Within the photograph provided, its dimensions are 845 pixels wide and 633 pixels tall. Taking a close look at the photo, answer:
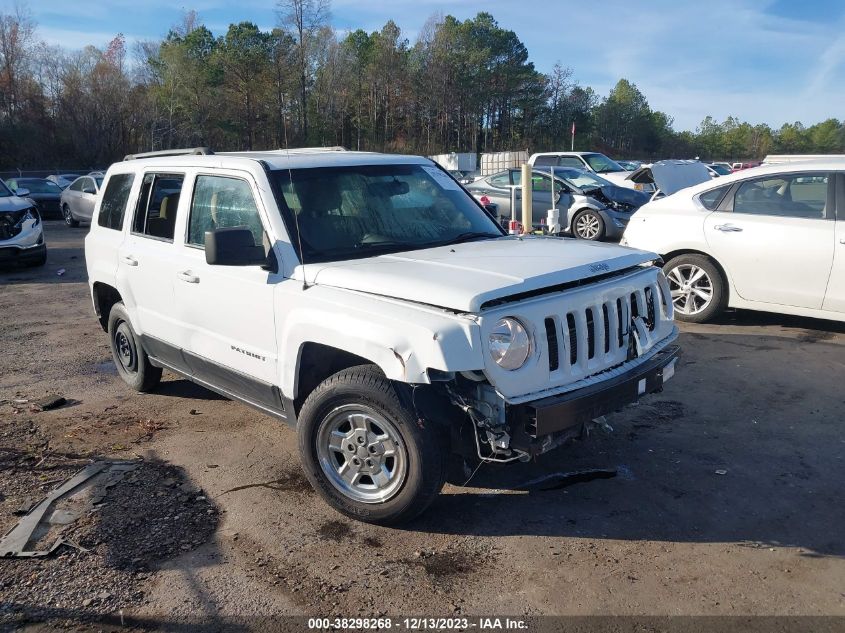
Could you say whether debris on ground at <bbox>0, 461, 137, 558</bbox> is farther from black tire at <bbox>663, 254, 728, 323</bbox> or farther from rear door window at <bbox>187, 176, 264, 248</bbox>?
black tire at <bbox>663, 254, 728, 323</bbox>

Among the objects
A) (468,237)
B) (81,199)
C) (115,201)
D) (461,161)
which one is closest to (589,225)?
(468,237)

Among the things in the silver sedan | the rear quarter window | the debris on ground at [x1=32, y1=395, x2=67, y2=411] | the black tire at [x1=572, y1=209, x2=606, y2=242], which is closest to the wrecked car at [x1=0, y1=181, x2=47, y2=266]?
the silver sedan

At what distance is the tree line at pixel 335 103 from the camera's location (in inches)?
2032

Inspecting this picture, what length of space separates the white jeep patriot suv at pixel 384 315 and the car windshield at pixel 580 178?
34.7 ft

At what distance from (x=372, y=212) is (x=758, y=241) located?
15.0 ft

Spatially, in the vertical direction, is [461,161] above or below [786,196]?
above

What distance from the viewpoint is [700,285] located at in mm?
7832

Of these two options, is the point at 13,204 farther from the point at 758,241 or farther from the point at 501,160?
the point at 501,160

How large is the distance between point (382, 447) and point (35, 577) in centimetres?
177

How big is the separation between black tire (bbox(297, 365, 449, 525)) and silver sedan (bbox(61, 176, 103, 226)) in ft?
60.9

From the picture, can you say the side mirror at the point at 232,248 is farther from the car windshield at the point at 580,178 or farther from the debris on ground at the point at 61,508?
the car windshield at the point at 580,178

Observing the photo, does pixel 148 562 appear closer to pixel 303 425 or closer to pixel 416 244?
pixel 303 425

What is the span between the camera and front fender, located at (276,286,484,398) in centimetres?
320

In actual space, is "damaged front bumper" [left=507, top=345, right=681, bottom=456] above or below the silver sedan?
below
